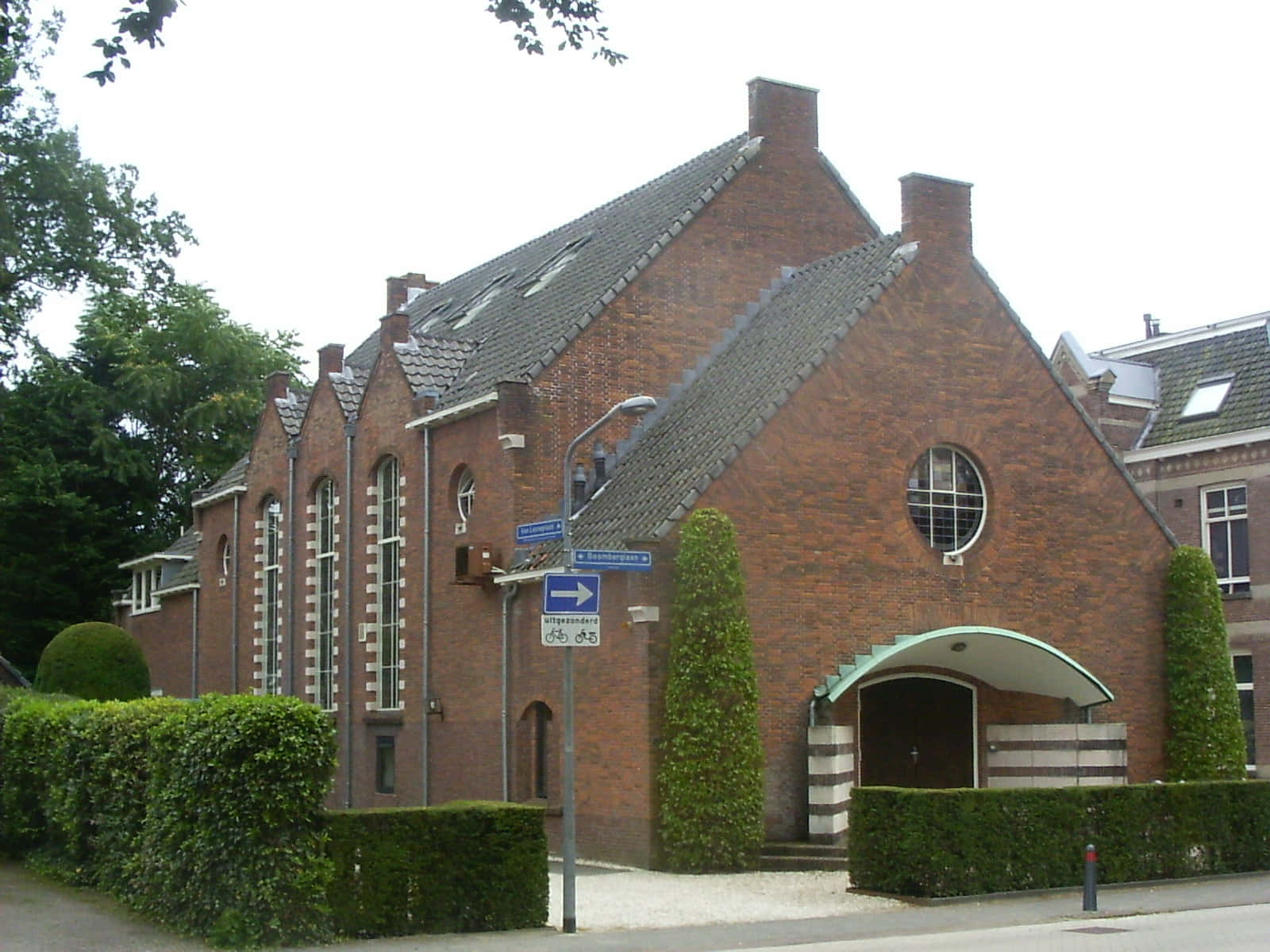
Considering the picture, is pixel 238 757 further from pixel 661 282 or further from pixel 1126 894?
pixel 661 282

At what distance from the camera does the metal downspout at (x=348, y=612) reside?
32.3 metres

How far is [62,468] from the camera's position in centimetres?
4803

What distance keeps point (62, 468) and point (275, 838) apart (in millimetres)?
35108

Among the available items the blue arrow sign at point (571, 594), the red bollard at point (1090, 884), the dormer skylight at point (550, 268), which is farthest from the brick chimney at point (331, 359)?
the red bollard at point (1090, 884)

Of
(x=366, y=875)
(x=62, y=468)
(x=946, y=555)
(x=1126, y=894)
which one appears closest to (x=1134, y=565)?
(x=946, y=555)

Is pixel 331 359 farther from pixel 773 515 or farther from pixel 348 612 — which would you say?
pixel 773 515

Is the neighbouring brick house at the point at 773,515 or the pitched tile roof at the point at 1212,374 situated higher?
the pitched tile roof at the point at 1212,374

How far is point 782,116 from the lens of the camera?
30891mm

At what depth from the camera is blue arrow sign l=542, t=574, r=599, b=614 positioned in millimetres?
17688

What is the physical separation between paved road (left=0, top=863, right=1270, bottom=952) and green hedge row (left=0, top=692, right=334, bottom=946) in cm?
42

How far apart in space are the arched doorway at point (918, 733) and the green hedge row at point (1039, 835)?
15.5 feet

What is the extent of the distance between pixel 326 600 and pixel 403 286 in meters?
13.0

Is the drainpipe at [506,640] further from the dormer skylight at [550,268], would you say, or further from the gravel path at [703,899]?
the dormer skylight at [550,268]

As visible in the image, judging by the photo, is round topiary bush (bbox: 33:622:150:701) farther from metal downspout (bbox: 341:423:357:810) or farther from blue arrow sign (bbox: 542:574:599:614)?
blue arrow sign (bbox: 542:574:599:614)
